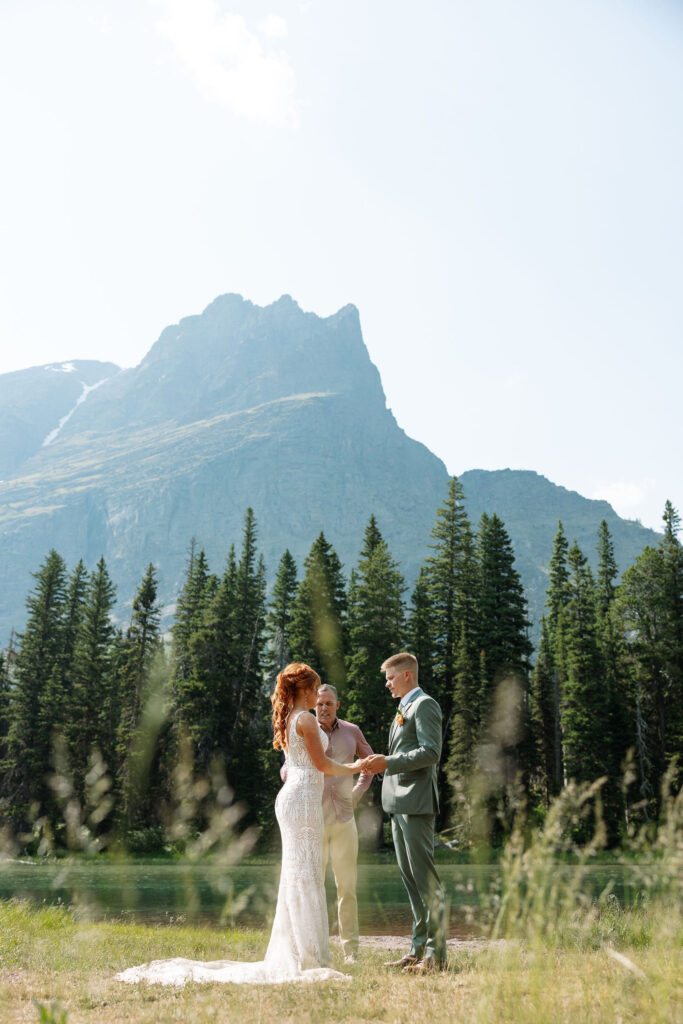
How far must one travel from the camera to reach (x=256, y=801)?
4109 centimetres

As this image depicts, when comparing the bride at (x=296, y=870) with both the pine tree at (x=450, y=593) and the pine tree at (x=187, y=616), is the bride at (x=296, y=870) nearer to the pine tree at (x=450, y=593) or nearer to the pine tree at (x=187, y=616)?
the pine tree at (x=450, y=593)

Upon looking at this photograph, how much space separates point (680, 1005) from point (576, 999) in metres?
0.55

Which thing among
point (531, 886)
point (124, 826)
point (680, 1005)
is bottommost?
point (124, 826)

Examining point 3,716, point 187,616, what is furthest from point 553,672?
point 3,716

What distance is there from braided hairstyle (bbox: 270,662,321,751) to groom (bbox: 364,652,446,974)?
74 cm

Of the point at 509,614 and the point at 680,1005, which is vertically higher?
the point at 509,614

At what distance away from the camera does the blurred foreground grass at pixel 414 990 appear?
13.2 ft

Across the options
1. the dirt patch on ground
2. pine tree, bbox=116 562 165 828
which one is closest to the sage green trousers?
the dirt patch on ground

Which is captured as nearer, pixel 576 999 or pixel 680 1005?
pixel 680 1005

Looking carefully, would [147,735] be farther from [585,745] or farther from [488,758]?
[585,745]

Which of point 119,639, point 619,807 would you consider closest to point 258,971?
point 619,807

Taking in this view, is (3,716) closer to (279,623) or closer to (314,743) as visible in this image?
(279,623)

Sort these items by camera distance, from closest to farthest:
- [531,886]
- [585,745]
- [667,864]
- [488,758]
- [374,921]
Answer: [531,886]
[667,864]
[374,921]
[488,758]
[585,745]

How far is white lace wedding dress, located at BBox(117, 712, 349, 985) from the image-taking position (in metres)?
6.34
